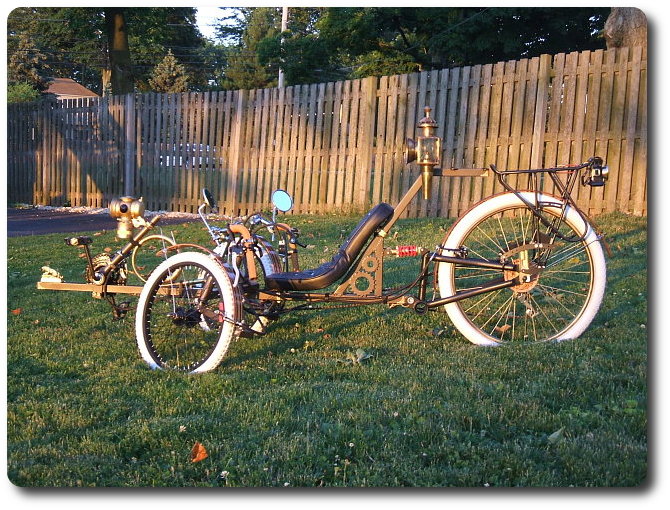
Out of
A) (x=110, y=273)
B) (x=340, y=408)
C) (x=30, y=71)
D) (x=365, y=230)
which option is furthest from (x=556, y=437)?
(x=30, y=71)

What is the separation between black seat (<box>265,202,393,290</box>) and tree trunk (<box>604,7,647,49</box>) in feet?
16.0

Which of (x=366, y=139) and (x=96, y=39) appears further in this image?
(x=96, y=39)

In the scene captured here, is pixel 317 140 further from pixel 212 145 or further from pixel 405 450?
pixel 405 450

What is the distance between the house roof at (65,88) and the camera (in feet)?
117

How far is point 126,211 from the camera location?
3.91m

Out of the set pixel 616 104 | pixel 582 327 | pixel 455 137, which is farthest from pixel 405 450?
pixel 455 137

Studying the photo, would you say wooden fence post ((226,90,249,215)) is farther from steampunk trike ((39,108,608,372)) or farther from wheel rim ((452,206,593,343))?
steampunk trike ((39,108,608,372))

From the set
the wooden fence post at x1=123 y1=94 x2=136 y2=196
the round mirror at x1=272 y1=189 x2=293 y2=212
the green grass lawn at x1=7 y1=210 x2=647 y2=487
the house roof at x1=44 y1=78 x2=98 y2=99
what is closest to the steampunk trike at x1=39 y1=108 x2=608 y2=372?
the green grass lawn at x1=7 y1=210 x2=647 y2=487

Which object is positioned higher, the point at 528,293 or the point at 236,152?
the point at 236,152

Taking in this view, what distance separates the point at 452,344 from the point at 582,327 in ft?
2.33

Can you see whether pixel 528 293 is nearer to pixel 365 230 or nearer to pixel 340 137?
pixel 365 230

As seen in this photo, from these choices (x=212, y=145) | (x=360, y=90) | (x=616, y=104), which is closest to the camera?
(x=616, y=104)

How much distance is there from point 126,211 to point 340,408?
1719 millimetres

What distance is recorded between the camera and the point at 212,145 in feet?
39.5
